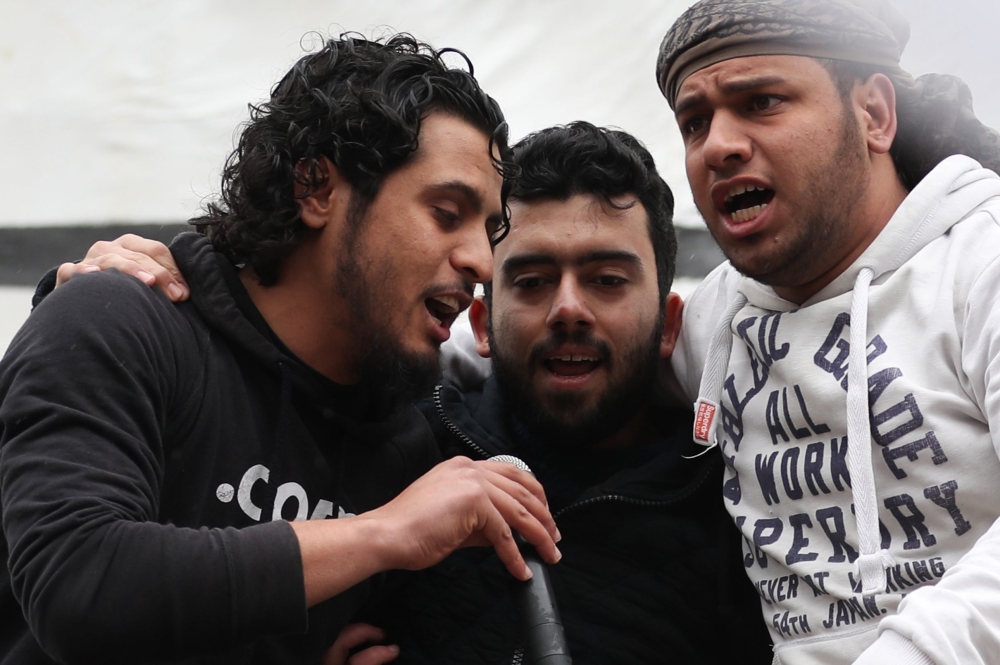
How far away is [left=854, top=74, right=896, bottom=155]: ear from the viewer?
1706 mm

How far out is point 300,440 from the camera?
5.27ft

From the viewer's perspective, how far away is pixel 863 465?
57.6 inches

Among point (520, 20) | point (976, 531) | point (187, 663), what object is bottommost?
point (187, 663)

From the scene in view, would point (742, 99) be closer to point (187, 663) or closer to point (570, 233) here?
point (570, 233)

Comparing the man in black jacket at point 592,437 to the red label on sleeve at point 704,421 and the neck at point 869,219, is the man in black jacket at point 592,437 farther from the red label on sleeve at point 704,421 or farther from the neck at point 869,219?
the neck at point 869,219

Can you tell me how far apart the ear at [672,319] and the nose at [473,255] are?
0.52 m

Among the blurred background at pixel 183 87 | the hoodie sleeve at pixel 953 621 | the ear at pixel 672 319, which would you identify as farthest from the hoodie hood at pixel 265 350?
the blurred background at pixel 183 87

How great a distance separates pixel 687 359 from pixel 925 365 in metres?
0.60

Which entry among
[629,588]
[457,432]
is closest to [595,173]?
[457,432]

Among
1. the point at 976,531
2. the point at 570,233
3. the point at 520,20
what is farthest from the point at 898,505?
the point at 520,20

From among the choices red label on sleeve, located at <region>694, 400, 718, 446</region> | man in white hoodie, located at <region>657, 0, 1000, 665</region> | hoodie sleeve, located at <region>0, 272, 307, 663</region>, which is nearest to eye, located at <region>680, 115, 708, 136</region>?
man in white hoodie, located at <region>657, 0, 1000, 665</region>

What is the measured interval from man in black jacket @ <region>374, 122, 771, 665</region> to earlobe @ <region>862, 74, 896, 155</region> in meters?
0.51

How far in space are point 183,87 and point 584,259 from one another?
1826 millimetres

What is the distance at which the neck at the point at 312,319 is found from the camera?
1.67 metres
